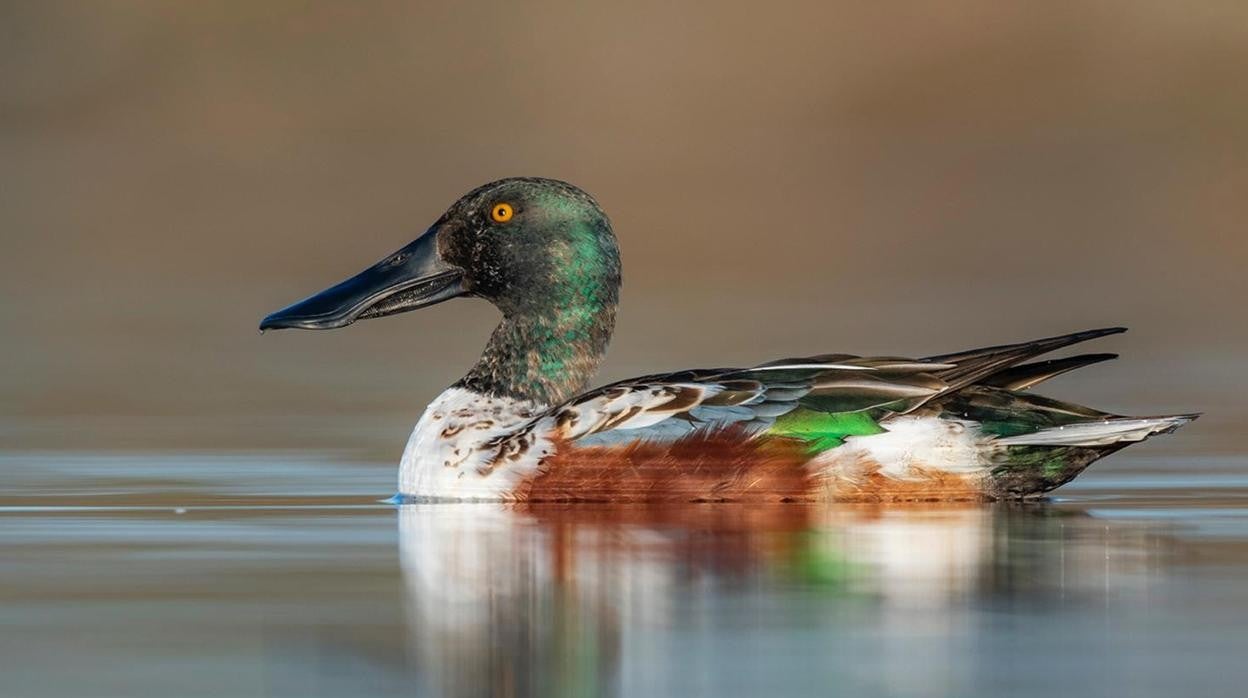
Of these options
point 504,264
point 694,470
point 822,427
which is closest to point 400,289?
point 504,264

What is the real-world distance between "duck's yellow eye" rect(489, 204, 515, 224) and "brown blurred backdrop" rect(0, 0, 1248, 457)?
25.7 ft

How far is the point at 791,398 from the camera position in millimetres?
9781

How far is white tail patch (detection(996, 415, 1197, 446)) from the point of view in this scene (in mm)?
9555

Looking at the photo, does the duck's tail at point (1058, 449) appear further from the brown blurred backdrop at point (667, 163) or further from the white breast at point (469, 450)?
the brown blurred backdrop at point (667, 163)

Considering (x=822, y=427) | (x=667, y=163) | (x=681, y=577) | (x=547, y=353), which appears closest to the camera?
(x=681, y=577)

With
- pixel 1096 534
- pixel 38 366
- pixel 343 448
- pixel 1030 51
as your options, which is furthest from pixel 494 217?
pixel 1030 51

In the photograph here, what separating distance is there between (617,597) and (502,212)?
146 inches

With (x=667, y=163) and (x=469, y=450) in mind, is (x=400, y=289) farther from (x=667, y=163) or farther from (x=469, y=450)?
(x=667, y=163)

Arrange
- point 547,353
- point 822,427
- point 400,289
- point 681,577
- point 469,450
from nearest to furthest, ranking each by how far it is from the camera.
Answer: point 681,577 → point 822,427 → point 469,450 → point 547,353 → point 400,289

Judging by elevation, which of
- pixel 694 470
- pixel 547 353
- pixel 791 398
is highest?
pixel 547 353

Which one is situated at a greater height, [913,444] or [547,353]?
[547,353]

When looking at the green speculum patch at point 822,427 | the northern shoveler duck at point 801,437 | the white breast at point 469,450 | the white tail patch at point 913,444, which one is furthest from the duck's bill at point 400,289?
the white tail patch at point 913,444

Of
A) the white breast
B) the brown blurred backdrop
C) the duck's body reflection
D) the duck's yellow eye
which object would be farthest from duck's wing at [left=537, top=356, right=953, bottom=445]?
the brown blurred backdrop

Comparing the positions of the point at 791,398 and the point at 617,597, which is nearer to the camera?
the point at 617,597
